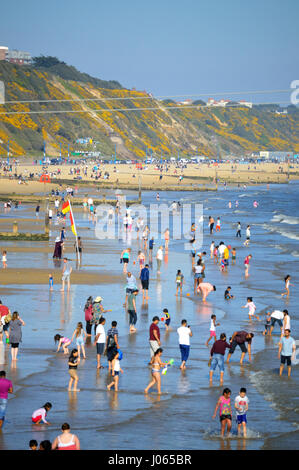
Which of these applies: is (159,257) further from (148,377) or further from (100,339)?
(148,377)

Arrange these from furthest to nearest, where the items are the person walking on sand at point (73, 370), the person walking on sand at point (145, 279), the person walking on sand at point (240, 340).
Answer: the person walking on sand at point (145, 279), the person walking on sand at point (240, 340), the person walking on sand at point (73, 370)

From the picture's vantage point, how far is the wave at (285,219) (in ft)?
208

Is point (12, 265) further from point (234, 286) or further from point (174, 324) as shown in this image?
point (174, 324)

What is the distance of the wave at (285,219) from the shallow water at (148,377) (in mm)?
30769

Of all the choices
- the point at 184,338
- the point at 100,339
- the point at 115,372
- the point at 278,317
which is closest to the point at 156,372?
the point at 115,372

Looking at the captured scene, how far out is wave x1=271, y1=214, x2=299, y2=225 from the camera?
63381 millimetres

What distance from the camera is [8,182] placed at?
8856 cm

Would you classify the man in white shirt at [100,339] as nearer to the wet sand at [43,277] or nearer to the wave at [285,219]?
the wet sand at [43,277]

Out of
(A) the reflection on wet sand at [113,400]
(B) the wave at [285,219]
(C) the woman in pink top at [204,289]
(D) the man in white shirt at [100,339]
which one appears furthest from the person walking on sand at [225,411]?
(B) the wave at [285,219]

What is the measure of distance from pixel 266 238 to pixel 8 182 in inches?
1821

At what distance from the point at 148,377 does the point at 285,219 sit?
5128 cm

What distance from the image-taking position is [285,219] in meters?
66.4

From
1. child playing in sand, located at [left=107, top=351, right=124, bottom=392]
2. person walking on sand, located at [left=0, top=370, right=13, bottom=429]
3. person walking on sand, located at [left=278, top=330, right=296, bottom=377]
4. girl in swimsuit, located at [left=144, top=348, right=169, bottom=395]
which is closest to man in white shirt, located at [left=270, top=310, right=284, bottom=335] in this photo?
person walking on sand, located at [left=278, top=330, right=296, bottom=377]

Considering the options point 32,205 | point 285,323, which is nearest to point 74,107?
point 32,205
